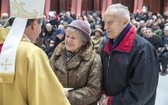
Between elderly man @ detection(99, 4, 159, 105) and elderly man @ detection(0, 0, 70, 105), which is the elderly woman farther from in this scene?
elderly man @ detection(0, 0, 70, 105)

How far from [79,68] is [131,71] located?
33 cm

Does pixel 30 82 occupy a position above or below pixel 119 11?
below

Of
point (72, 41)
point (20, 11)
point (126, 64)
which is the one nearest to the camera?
point (20, 11)

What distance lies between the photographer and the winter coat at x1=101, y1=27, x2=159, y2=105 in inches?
89.1

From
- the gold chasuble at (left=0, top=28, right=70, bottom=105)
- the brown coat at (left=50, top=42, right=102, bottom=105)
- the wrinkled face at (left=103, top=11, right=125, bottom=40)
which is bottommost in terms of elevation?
the brown coat at (left=50, top=42, right=102, bottom=105)

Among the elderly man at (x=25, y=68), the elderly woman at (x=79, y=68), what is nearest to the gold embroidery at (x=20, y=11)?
the elderly man at (x=25, y=68)

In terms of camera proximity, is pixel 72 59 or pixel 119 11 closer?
pixel 119 11

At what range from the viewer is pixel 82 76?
7.68 feet

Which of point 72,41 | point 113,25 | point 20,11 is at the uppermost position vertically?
point 20,11

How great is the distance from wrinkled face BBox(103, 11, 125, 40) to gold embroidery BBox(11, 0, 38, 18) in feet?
2.60

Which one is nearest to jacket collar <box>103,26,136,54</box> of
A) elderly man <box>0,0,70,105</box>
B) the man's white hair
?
the man's white hair

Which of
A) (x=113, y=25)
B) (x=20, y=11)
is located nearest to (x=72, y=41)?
(x=113, y=25)

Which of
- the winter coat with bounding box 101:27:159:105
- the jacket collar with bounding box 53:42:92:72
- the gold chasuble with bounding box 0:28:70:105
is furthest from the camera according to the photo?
the jacket collar with bounding box 53:42:92:72

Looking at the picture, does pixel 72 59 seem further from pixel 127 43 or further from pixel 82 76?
pixel 127 43
